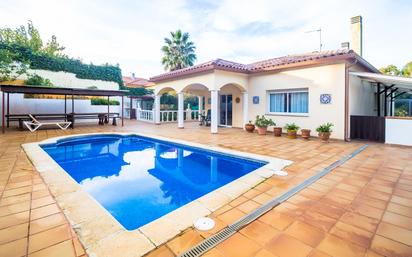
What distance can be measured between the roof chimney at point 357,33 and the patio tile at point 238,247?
14.6m

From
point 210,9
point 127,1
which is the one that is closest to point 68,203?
point 127,1

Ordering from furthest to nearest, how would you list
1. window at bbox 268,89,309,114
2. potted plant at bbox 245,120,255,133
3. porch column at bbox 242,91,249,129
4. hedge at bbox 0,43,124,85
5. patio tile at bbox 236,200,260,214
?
hedge at bbox 0,43,124,85, porch column at bbox 242,91,249,129, potted plant at bbox 245,120,255,133, window at bbox 268,89,309,114, patio tile at bbox 236,200,260,214

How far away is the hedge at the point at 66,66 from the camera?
53.0ft

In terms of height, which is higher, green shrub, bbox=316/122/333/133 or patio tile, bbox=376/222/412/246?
green shrub, bbox=316/122/333/133

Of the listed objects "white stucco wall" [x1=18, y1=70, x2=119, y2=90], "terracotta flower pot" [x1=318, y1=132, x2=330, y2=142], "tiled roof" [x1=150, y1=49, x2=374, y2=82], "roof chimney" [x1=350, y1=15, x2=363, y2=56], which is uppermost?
"roof chimney" [x1=350, y1=15, x2=363, y2=56]

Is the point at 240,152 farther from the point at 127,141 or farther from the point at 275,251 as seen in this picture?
the point at 127,141

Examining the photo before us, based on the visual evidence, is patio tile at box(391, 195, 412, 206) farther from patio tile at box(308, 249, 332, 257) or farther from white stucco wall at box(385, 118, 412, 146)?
white stucco wall at box(385, 118, 412, 146)

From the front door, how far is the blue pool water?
6486mm

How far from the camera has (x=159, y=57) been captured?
1065 inches

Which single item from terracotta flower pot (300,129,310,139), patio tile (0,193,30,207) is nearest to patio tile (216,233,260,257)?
patio tile (0,193,30,207)

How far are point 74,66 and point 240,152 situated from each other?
63.8 feet

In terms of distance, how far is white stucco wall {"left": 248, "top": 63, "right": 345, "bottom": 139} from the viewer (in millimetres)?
9508

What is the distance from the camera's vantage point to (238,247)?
7.69 ft

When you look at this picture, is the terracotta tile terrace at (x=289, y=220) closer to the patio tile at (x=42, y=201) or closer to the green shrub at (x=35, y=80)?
the patio tile at (x=42, y=201)
